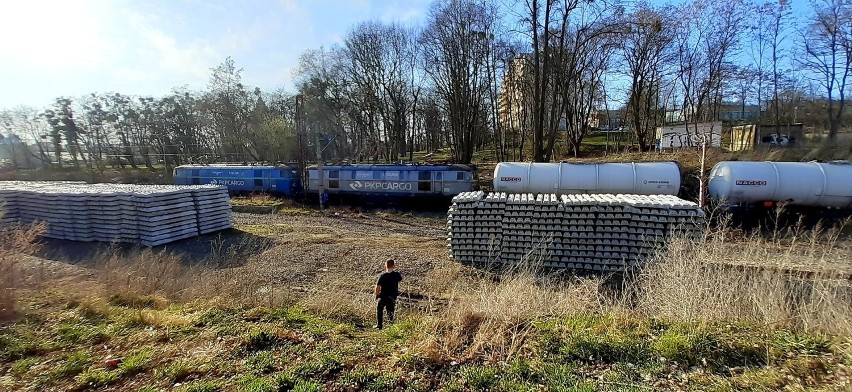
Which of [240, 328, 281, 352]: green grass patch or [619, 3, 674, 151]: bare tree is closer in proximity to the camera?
[240, 328, 281, 352]: green grass patch

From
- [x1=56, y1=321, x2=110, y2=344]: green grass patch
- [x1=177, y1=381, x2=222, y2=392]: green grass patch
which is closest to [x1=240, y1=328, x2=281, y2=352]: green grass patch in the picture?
[x1=177, y1=381, x2=222, y2=392]: green grass patch

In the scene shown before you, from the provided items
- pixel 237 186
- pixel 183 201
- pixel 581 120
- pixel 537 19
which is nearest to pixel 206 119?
pixel 237 186

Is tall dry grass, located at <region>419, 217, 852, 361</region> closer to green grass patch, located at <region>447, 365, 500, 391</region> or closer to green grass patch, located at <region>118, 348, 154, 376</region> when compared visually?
green grass patch, located at <region>447, 365, 500, 391</region>

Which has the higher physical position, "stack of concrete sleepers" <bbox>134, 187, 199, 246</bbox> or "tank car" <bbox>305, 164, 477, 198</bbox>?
"tank car" <bbox>305, 164, 477, 198</bbox>

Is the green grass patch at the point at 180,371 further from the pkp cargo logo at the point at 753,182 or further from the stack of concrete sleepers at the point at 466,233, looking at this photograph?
the pkp cargo logo at the point at 753,182

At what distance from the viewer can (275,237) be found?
46.6 ft

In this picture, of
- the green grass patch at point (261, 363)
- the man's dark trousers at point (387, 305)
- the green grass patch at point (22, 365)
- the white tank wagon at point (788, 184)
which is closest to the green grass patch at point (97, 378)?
the green grass patch at point (22, 365)

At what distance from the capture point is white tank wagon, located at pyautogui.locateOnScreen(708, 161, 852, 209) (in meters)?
14.0

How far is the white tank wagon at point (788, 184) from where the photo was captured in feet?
45.9

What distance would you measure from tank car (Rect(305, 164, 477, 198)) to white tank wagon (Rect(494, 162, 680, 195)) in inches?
104

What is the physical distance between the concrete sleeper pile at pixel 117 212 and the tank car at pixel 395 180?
848 cm

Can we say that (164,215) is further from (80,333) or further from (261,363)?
(261,363)

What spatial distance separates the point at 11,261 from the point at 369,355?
634 cm

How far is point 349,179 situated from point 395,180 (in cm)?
322
